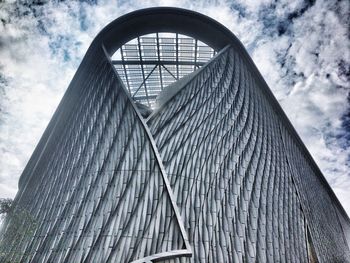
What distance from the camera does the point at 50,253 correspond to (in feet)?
38.5

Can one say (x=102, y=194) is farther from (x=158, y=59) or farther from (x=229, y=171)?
(x=158, y=59)

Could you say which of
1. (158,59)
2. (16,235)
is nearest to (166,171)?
(16,235)

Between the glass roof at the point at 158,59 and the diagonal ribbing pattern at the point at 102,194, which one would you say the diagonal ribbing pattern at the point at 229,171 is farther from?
the glass roof at the point at 158,59

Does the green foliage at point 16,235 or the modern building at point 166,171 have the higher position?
the modern building at point 166,171

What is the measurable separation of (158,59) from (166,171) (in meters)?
16.9

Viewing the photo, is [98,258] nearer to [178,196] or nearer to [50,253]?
[50,253]

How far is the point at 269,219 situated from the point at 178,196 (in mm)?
6979

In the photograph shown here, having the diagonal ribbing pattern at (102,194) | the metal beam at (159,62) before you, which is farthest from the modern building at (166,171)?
the metal beam at (159,62)

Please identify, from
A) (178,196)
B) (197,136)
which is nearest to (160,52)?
(197,136)

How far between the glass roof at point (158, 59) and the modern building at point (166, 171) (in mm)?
421

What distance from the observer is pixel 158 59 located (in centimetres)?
2658

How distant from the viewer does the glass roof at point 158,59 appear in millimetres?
24312

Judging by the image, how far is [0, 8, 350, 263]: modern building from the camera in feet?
38.2

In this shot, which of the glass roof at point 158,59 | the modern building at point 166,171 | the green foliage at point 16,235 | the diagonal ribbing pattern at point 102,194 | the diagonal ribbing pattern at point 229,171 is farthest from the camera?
the glass roof at point 158,59
